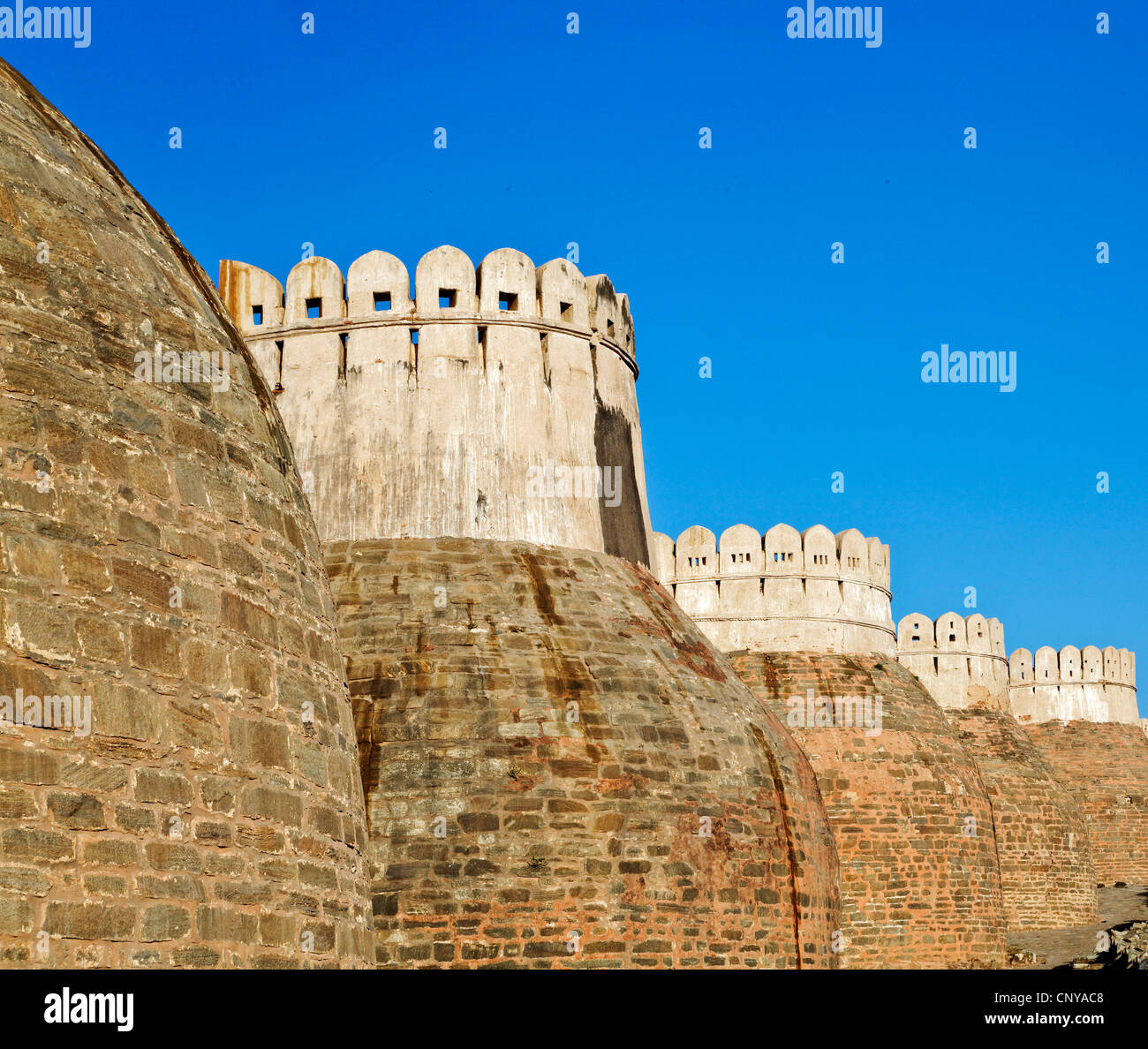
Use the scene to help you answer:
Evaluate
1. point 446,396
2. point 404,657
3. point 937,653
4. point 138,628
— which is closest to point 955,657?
point 937,653

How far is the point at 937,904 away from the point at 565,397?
1046 centimetres

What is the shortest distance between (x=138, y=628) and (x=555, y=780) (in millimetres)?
5792

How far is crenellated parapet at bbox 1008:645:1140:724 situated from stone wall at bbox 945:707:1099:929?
660 cm

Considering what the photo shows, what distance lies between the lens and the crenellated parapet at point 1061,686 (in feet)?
115

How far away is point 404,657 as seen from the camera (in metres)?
12.1

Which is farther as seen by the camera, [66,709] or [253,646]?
[253,646]

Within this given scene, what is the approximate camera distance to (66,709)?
5734 mm

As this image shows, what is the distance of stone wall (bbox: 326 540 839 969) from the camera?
1119cm

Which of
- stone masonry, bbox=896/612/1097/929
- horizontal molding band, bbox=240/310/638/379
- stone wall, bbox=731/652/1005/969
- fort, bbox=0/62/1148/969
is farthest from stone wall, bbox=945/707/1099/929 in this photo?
horizontal molding band, bbox=240/310/638/379

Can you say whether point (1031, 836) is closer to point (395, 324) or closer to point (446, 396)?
point (446, 396)

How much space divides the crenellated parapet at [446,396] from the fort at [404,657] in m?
0.03
